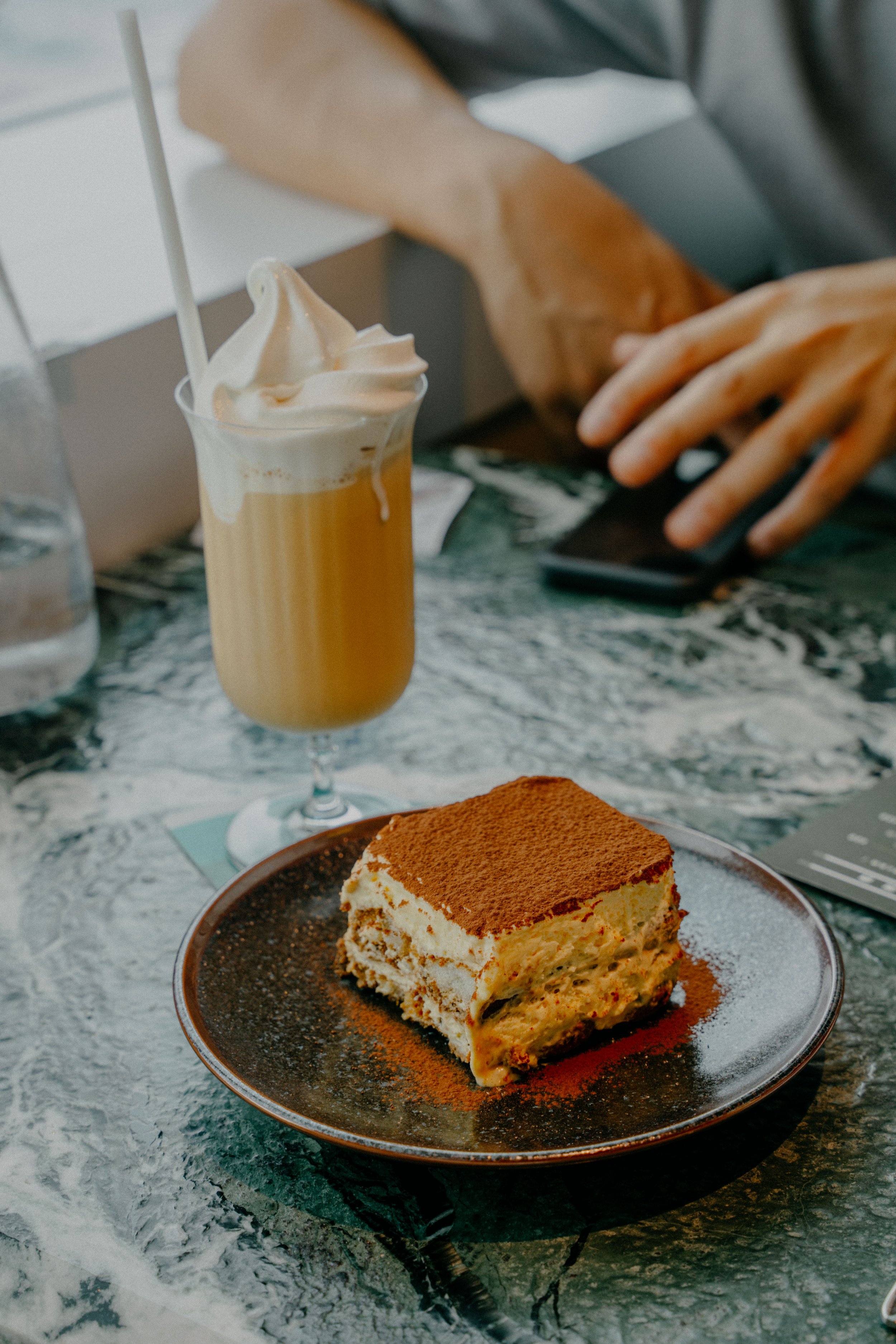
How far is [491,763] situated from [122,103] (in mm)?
1758

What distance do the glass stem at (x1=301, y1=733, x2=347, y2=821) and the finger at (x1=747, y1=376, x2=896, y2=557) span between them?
2.08 feet

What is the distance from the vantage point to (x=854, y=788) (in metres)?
1.06

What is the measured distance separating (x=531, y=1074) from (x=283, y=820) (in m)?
0.36

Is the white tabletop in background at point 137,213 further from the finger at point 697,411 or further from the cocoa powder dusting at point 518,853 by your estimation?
the cocoa powder dusting at point 518,853

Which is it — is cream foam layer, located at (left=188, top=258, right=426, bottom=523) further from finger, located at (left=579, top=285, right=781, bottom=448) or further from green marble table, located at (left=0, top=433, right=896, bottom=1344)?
finger, located at (left=579, top=285, right=781, bottom=448)

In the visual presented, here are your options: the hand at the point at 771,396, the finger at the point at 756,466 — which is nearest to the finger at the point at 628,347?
the hand at the point at 771,396

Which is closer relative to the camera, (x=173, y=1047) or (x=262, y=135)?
(x=173, y=1047)

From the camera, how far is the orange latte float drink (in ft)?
2.84

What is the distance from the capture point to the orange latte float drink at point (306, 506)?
866 millimetres

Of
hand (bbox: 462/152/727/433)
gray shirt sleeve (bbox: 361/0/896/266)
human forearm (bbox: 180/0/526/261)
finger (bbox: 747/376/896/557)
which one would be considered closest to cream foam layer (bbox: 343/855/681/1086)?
finger (bbox: 747/376/896/557)

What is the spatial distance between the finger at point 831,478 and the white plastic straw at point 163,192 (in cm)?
73

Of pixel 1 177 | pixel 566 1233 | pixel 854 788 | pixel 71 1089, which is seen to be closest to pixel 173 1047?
pixel 71 1089

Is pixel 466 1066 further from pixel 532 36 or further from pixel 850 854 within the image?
pixel 532 36

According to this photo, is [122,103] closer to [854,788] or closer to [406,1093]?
[854,788]
